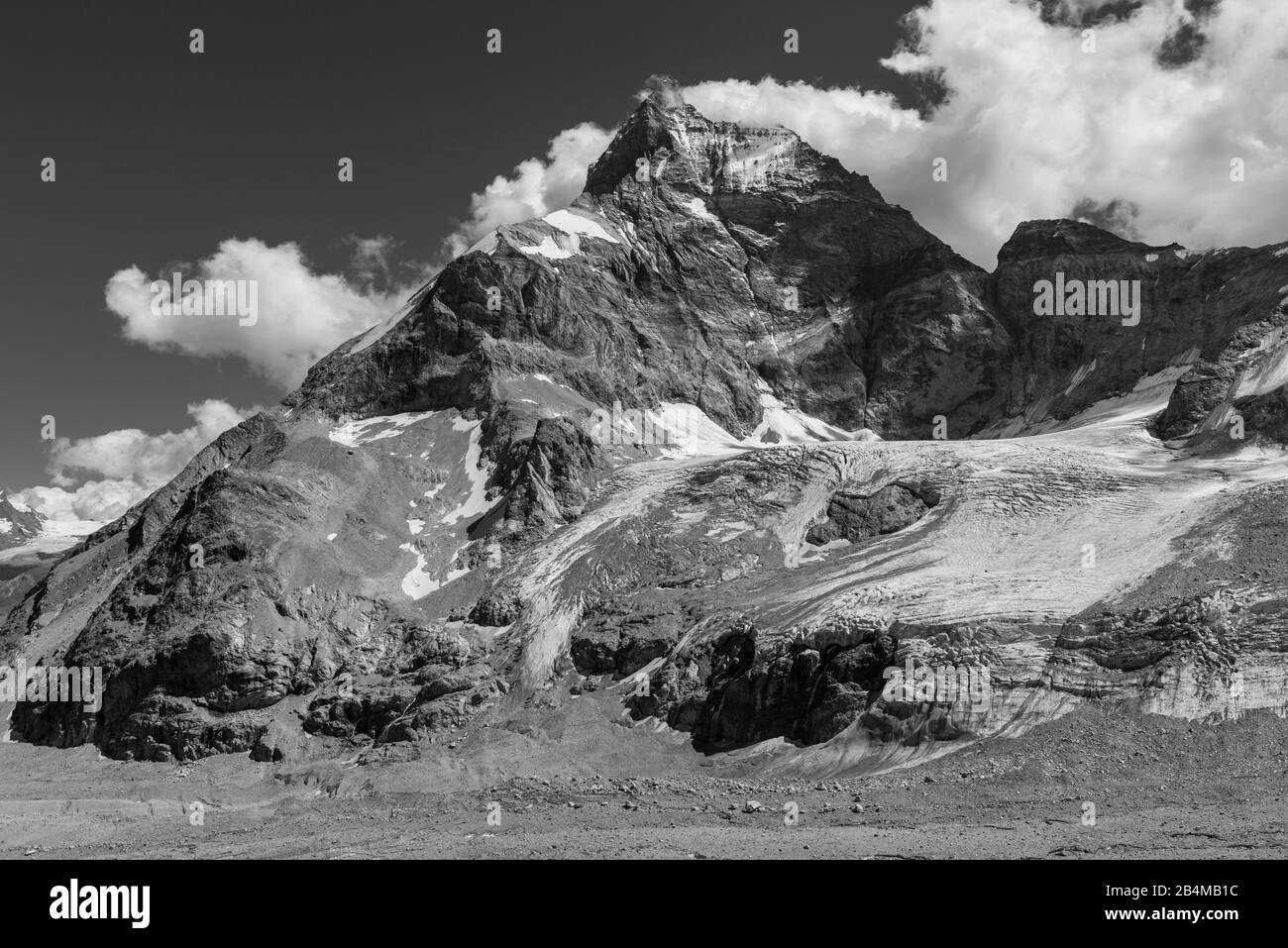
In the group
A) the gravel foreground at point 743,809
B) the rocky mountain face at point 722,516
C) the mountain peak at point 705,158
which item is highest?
the mountain peak at point 705,158

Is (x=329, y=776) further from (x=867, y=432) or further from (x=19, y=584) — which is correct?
(x=19, y=584)

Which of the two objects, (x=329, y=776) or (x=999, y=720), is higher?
(x=999, y=720)

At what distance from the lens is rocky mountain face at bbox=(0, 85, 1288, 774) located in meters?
60.3

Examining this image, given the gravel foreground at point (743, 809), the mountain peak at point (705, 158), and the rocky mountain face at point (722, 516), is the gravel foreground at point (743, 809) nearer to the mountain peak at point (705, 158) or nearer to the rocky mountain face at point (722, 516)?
the rocky mountain face at point (722, 516)

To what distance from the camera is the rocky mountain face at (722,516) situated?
6034cm

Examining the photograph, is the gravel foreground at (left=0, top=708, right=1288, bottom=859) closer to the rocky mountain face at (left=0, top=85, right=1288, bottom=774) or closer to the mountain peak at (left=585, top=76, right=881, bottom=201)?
the rocky mountain face at (left=0, top=85, right=1288, bottom=774)

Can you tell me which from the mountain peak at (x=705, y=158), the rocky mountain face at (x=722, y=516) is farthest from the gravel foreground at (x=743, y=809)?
the mountain peak at (x=705, y=158)

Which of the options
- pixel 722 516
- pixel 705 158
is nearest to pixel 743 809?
pixel 722 516

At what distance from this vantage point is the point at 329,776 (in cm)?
6781

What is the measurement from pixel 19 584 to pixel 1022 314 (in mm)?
148570

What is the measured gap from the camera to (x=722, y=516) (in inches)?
3617

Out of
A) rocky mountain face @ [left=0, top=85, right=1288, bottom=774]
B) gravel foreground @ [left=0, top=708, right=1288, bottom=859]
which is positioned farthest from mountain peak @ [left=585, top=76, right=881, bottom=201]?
gravel foreground @ [left=0, top=708, right=1288, bottom=859]
